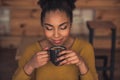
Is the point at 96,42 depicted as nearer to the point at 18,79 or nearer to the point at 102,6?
the point at 102,6

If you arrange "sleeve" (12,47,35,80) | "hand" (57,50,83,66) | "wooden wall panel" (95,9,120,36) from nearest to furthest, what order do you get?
1. "hand" (57,50,83,66)
2. "sleeve" (12,47,35,80)
3. "wooden wall panel" (95,9,120,36)

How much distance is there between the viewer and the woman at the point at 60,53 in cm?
116

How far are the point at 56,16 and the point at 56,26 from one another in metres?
0.05

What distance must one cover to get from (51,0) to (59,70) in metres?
0.35

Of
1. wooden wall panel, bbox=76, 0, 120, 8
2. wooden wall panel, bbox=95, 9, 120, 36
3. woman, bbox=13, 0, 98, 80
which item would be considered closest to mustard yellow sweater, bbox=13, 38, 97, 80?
woman, bbox=13, 0, 98, 80

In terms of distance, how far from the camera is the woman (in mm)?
1160

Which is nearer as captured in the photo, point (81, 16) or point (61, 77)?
point (61, 77)

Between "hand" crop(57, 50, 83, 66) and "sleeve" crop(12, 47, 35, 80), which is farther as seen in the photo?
"sleeve" crop(12, 47, 35, 80)

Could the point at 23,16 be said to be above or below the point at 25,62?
below

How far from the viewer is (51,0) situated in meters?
1.26

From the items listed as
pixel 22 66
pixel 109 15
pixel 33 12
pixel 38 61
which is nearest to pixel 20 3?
pixel 33 12

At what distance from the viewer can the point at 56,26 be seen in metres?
1.21

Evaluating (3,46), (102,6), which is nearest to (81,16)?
(102,6)

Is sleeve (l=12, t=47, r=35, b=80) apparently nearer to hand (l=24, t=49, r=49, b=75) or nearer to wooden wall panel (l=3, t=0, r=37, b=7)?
hand (l=24, t=49, r=49, b=75)
